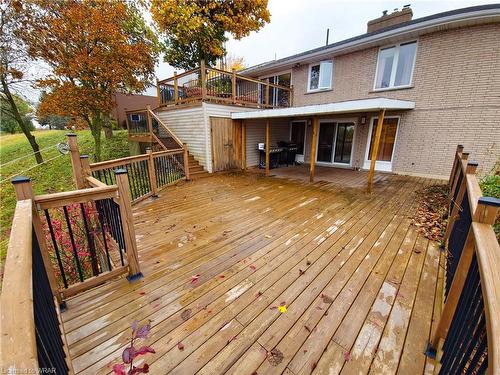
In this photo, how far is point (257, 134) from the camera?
9.66 metres

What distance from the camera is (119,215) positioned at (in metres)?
2.36

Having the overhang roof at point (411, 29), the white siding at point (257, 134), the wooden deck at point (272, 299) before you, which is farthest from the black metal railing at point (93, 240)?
the overhang roof at point (411, 29)

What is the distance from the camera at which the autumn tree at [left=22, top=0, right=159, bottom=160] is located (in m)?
6.98

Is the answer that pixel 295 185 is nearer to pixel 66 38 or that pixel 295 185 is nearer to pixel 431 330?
pixel 431 330

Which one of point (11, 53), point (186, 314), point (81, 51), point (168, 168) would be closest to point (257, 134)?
point (168, 168)

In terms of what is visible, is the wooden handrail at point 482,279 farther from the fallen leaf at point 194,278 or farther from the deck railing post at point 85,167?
the deck railing post at point 85,167

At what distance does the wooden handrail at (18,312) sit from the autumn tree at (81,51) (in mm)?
9260

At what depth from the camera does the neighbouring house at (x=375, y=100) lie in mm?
6062

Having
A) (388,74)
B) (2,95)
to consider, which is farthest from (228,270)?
(2,95)

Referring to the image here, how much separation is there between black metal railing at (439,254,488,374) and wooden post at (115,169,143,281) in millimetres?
2716

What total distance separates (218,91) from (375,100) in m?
5.75

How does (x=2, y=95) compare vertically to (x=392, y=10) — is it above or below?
below

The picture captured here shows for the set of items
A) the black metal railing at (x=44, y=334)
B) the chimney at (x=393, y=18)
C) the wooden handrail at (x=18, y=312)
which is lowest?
the black metal railing at (x=44, y=334)

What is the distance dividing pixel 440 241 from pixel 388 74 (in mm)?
7094
